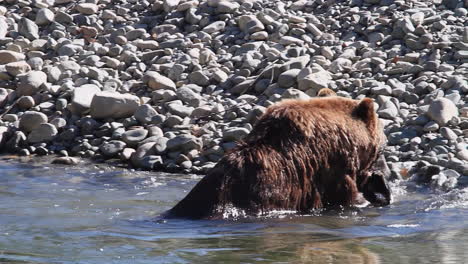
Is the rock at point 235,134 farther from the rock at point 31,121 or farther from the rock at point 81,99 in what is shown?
the rock at point 31,121

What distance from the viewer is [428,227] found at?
763 cm

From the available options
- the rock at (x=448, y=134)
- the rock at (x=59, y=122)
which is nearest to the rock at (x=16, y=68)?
the rock at (x=59, y=122)

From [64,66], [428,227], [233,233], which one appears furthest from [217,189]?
[64,66]

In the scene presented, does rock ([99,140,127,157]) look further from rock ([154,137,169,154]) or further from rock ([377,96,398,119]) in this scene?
rock ([377,96,398,119])

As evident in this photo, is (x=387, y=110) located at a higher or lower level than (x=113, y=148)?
higher

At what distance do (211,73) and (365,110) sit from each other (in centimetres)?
508

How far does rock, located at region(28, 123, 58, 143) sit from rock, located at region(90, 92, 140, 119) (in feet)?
1.83

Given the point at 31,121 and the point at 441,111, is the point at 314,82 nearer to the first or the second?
the point at 441,111

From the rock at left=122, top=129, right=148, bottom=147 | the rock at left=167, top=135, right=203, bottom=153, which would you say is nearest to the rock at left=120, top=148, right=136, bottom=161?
the rock at left=122, top=129, right=148, bottom=147

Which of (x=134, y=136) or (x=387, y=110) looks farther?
(x=134, y=136)

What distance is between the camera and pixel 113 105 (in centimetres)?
1185

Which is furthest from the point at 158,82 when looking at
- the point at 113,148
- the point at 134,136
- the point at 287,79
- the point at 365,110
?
the point at 365,110

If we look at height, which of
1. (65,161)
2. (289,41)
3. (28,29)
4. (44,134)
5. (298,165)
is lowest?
(298,165)

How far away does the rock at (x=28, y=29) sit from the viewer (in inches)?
572
